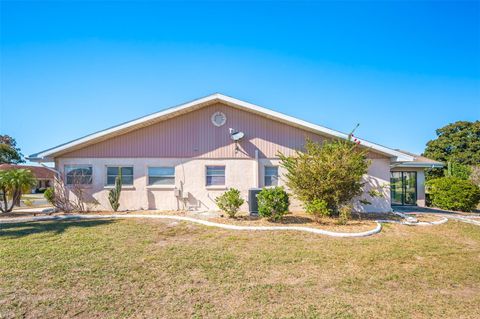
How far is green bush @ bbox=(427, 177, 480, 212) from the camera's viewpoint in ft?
52.9

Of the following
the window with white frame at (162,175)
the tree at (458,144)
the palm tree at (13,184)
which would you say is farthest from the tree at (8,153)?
the tree at (458,144)

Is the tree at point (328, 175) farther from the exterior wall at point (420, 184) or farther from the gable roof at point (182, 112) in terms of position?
the exterior wall at point (420, 184)

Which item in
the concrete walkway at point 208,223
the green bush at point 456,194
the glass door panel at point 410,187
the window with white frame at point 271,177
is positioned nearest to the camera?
the concrete walkway at point 208,223

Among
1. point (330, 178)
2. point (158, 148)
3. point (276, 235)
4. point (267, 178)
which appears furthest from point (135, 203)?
point (330, 178)

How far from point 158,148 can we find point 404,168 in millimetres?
15655

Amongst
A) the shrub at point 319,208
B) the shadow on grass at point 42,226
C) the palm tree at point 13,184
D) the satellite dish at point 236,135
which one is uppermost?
the satellite dish at point 236,135

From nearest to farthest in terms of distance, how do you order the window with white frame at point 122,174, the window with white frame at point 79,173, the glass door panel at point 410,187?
the window with white frame at point 79,173 → the window with white frame at point 122,174 → the glass door panel at point 410,187

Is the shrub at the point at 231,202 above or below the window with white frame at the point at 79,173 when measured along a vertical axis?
below

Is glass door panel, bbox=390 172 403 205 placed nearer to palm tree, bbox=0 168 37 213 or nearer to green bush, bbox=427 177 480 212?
green bush, bbox=427 177 480 212

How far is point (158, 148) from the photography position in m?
13.7

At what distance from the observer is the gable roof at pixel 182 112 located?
1301 centimetres

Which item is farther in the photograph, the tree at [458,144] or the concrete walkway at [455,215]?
the tree at [458,144]

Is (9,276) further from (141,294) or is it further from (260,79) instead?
(260,79)

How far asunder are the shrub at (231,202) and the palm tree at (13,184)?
9525 mm
